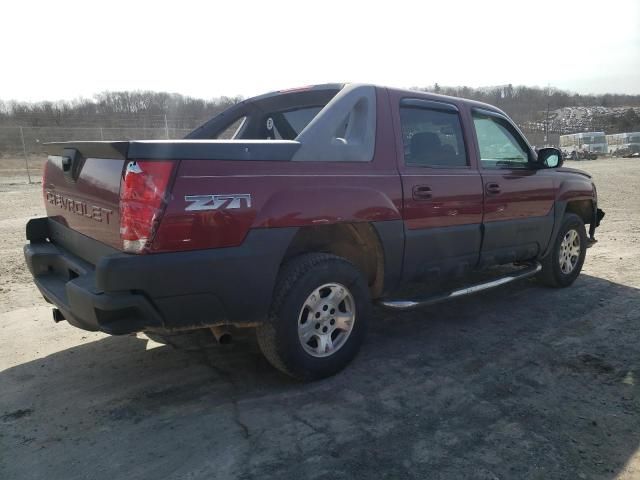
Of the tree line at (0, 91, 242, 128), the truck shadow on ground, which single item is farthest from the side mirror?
the tree line at (0, 91, 242, 128)

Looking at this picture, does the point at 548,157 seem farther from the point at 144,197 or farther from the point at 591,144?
the point at 591,144

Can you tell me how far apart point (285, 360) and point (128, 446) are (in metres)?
0.98

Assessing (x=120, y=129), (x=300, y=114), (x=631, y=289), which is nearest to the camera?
(x=300, y=114)

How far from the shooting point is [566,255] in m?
5.50

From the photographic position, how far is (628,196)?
13633 mm

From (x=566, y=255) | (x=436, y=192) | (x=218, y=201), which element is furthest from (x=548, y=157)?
(x=218, y=201)

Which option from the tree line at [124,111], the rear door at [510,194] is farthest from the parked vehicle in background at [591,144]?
the rear door at [510,194]

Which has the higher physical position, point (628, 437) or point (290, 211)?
point (290, 211)

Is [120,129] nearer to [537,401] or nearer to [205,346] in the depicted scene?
[205,346]

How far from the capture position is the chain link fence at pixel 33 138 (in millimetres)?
20219

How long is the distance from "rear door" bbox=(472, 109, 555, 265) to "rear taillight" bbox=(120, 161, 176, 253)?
2799 mm

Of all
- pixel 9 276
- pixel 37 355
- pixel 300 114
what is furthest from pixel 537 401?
pixel 9 276

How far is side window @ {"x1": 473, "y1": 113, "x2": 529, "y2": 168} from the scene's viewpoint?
4492 millimetres

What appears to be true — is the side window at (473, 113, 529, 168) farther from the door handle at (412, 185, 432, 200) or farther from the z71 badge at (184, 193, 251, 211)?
the z71 badge at (184, 193, 251, 211)
